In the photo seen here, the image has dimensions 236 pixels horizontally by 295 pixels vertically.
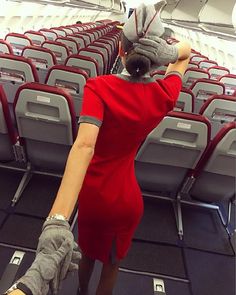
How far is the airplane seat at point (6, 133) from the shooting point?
246 centimetres

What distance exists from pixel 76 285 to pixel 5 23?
10460 millimetres

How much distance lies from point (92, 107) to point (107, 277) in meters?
1.16

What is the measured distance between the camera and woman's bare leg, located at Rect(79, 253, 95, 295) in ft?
6.44

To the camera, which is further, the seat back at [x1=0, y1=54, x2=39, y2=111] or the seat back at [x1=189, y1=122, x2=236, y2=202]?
the seat back at [x1=0, y1=54, x2=39, y2=111]

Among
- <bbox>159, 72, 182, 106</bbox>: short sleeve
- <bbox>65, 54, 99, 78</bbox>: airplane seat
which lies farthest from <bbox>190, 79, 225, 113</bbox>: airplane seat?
<bbox>159, 72, 182, 106</bbox>: short sleeve

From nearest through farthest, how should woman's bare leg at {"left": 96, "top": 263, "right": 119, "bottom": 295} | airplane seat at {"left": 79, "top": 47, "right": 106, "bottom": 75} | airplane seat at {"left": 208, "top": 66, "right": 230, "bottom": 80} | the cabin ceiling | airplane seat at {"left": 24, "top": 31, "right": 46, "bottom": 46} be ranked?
1. woman's bare leg at {"left": 96, "top": 263, "right": 119, "bottom": 295}
2. the cabin ceiling
3. airplane seat at {"left": 79, "top": 47, "right": 106, "bottom": 75}
4. airplane seat at {"left": 208, "top": 66, "right": 230, "bottom": 80}
5. airplane seat at {"left": 24, "top": 31, "right": 46, "bottom": 46}

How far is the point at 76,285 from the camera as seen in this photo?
2262 millimetres

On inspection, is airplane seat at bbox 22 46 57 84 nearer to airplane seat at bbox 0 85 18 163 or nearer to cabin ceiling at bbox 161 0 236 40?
cabin ceiling at bbox 161 0 236 40

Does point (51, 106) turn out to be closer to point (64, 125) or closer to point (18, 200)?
point (64, 125)

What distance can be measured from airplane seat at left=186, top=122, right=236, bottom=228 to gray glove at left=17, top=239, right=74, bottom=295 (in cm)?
193

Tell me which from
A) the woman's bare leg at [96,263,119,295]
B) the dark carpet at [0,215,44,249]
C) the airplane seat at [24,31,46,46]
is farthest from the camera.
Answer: the airplane seat at [24,31,46,46]

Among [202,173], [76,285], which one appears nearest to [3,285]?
[76,285]

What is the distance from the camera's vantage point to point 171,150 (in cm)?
262

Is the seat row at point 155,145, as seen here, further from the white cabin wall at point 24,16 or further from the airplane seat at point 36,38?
the white cabin wall at point 24,16
